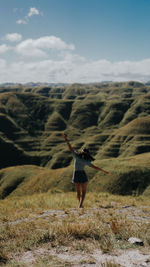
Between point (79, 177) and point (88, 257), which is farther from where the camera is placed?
point (79, 177)

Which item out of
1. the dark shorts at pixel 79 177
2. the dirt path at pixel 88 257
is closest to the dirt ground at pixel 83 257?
the dirt path at pixel 88 257

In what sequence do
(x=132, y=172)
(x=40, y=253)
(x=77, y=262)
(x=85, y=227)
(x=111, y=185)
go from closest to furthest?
(x=77, y=262), (x=40, y=253), (x=85, y=227), (x=111, y=185), (x=132, y=172)

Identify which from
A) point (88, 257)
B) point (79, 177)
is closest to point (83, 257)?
point (88, 257)

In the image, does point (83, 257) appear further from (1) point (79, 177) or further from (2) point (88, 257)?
(1) point (79, 177)

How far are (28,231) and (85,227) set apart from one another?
2.01 m

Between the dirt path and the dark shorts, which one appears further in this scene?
the dark shorts

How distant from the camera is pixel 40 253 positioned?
6152 mm

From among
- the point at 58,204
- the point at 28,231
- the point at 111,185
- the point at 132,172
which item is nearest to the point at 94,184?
the point at 111,185

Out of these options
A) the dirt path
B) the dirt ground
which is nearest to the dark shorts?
the dirt ground

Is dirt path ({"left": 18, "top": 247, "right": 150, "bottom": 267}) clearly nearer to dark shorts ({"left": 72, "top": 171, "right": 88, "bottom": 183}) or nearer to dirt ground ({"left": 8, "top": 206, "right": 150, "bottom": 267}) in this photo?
dirt ground ({"left": 8, "top": 206, "right": 150, "bottom": 267})

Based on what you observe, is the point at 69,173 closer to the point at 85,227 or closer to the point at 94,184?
the point at 94,184

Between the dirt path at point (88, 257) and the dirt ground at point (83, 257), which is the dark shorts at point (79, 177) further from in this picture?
the dirt path at point (88, 257)

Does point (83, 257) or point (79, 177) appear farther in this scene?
point (79, 177)

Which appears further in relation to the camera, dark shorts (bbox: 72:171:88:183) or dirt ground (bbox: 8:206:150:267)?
dark shorts (bbox: 72:171:88:183)
